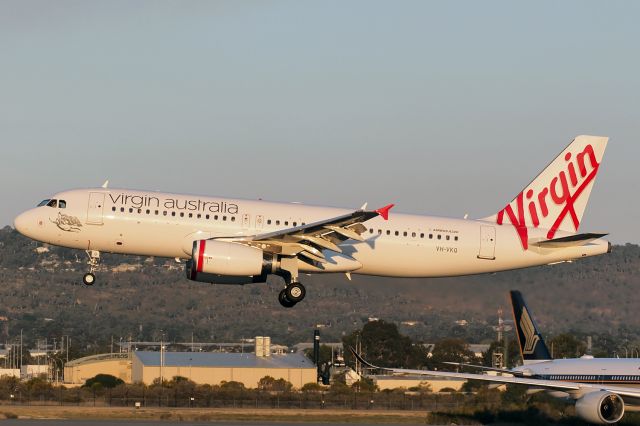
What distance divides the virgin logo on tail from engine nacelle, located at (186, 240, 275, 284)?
11302 millimetres

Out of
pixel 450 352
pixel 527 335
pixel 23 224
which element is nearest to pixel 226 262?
pixel 23 224

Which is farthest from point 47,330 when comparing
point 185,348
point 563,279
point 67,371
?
point 563,279

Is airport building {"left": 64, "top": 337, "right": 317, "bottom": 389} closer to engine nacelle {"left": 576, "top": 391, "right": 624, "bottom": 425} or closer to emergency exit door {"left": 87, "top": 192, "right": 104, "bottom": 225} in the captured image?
emergency exit door {"left": 87, "top": 192, "right": 104, "bottom": 225}

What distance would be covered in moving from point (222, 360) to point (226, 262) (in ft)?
155

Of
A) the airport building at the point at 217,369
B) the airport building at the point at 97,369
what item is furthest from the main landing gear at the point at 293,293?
the airport building at the point at 97,369

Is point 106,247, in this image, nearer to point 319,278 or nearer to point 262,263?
point 262,263

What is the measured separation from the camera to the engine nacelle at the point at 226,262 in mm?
45969

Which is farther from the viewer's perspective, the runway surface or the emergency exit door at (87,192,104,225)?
the runway surface

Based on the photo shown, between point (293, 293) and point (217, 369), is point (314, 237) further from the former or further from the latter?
point (217, 369)

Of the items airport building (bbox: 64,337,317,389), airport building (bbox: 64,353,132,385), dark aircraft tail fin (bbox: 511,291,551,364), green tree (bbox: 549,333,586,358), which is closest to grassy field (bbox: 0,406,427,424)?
dark aircraft tail fin (bbox: 511,291,551,364)

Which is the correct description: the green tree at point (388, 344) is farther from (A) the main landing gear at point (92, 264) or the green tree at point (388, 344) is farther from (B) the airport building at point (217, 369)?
(A) the main landing gear at point (92, 264)

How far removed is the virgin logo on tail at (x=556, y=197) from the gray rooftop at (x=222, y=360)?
4105 centimetres

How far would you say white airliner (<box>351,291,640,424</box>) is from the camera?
43.3m

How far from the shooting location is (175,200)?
47.8 m
